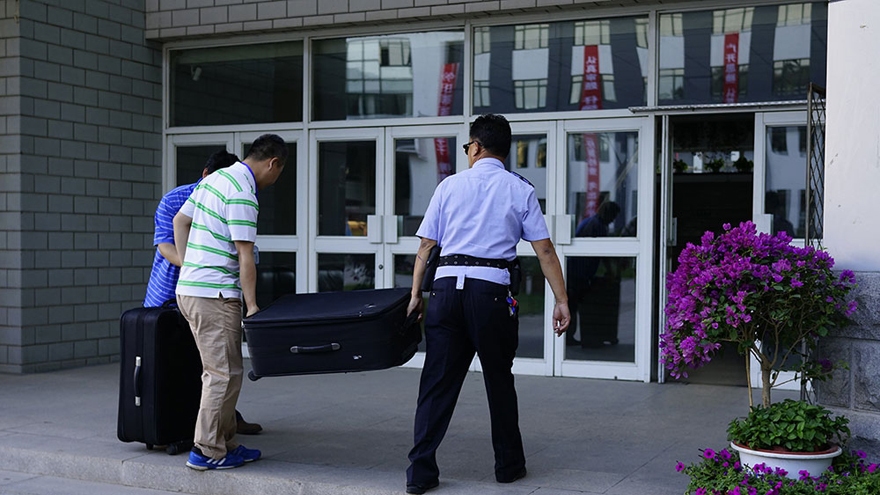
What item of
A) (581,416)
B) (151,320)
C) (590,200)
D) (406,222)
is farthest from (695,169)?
(151,320)

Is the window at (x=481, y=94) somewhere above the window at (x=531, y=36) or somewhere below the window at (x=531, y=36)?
below

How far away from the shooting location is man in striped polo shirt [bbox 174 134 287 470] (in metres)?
4.94

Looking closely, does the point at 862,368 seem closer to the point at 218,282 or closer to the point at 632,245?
the point at 218,282

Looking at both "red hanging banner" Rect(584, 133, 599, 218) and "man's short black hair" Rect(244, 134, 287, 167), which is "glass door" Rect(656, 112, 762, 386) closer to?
"red hanging banner" Rect(584, 133, 599, 218)

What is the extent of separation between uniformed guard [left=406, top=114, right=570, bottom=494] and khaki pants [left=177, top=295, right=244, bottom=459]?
3.19ft

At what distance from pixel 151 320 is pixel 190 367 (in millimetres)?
352

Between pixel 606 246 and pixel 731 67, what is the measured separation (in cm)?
169

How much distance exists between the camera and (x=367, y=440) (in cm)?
589

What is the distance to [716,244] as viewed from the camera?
430 cm

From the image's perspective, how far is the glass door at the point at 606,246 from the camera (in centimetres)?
801

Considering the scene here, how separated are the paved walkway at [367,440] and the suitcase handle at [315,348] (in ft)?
2.27

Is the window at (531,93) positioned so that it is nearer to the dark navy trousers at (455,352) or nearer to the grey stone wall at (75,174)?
the grey stone wall at (75,174)

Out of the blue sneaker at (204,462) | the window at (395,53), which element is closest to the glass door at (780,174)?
the window at (395,53)

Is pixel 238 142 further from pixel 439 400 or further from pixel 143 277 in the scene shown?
pixel 439 400
